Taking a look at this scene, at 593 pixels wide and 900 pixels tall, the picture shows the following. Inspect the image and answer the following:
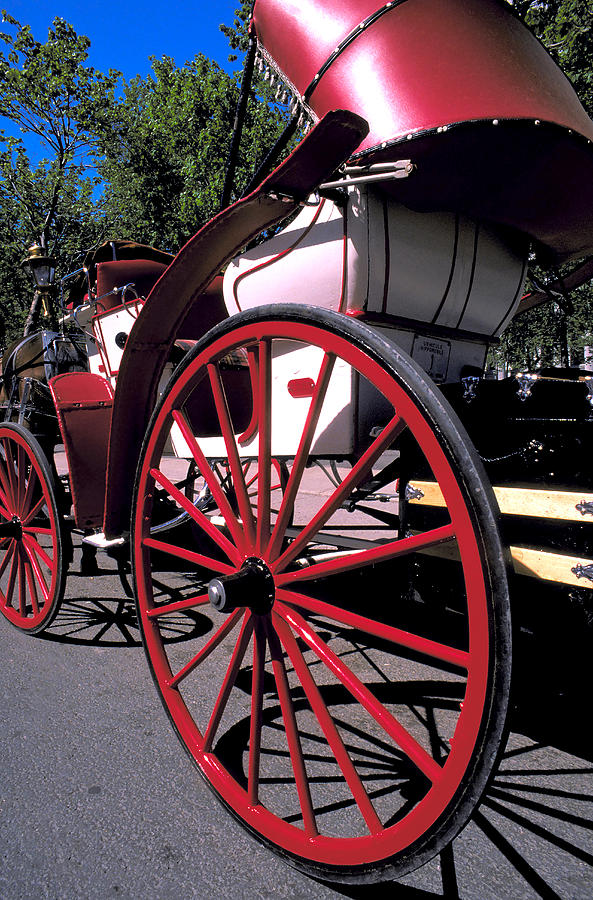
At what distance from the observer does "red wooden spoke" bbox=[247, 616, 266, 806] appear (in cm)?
143

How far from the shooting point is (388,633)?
118 centimetres

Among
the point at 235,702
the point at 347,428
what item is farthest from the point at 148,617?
the point at 347,428

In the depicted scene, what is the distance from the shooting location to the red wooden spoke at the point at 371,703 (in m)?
1.07

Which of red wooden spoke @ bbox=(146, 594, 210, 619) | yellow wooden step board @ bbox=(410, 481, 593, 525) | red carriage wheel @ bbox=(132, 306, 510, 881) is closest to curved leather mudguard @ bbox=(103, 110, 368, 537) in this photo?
red carriage wheel @ bbox=(132, 306, 510, 881)

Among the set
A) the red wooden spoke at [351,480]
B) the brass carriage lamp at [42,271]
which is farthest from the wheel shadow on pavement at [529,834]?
the brass carriage lamp at [42,271]

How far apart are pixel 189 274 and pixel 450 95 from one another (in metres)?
0.88

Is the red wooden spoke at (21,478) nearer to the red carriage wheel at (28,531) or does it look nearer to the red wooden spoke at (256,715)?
the red carriage wheel at (28,531)

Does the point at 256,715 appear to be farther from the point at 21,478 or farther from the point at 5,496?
the point at 5,496

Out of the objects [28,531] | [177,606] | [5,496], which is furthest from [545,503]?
[5,496]

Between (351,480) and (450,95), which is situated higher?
(450,95)

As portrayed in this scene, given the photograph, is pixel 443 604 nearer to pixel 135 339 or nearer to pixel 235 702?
pixel 235 702

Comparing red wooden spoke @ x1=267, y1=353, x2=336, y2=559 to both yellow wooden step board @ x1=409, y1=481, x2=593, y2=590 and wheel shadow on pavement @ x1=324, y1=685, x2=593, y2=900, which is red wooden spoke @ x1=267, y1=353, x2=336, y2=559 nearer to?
yellow wooden step board @ x1=409, y1=481, x2=593, y2=590

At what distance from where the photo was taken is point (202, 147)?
1258 cm

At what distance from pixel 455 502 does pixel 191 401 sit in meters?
2.04
